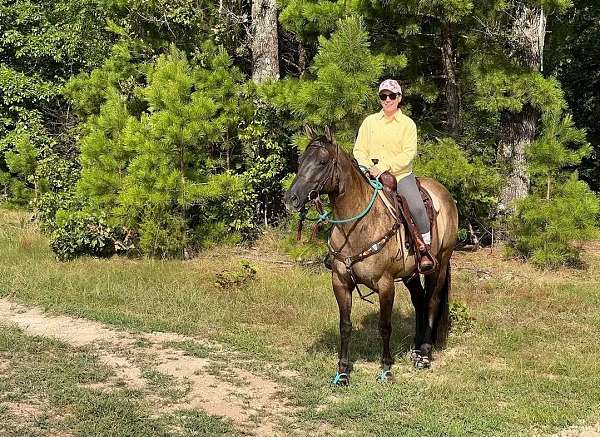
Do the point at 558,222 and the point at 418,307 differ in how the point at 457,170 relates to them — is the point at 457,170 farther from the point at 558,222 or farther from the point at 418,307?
the point at 418,307

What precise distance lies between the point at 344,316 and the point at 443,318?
1682 millimetres

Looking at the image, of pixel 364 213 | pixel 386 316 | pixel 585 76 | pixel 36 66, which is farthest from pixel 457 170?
pixel 36 66

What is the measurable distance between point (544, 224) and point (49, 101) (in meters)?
13.9

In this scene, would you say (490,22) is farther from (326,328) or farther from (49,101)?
(49,101)

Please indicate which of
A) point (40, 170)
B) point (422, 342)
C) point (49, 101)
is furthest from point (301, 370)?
point (49, 101)

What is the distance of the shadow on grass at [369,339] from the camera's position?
736 cm

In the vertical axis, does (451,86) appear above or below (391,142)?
above

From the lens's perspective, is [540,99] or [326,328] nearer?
[326,328]

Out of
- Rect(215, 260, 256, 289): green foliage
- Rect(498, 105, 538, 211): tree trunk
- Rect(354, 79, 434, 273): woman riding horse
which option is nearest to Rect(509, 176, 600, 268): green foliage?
Rect(498, 105, 538, 211): tree trunk

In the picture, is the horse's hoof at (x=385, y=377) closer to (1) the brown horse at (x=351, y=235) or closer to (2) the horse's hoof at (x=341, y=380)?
(1) the brown horse at (x=351, y=235)

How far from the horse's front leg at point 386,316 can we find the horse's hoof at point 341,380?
329 mm

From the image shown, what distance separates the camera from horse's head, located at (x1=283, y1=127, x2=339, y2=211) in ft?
18.4

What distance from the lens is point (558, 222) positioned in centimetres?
1085

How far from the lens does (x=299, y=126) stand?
1181 cm
